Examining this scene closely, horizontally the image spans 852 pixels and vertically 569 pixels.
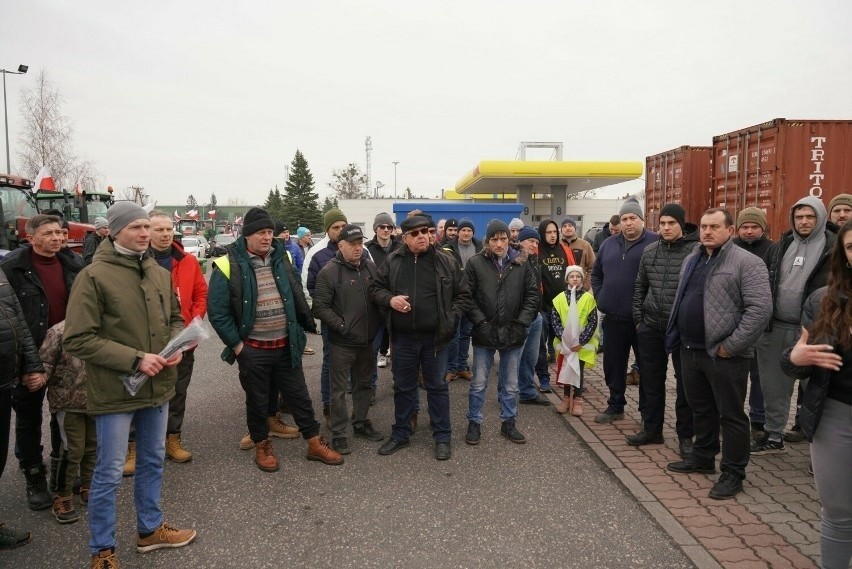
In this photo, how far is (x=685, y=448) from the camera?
4.52 meters

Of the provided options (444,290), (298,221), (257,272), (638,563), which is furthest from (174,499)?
(298,221)

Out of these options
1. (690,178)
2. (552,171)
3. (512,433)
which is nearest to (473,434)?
(512,433)

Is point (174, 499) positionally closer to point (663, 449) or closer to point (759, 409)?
point (663, 449)

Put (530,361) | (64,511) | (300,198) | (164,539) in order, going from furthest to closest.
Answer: (300,198) < (530,361) < (64,511) < (164,539)

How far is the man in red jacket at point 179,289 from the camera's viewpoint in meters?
4.57

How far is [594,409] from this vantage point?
232 inches

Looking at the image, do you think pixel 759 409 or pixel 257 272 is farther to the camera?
pixel 759 409

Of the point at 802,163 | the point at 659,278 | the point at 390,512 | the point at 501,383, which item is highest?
the point at 802,163

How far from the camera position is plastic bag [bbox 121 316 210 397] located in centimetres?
297

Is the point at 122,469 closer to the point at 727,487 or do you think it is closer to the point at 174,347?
the point at 174,347

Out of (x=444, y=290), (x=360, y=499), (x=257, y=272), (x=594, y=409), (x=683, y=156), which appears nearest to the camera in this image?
(x=360, y=499)

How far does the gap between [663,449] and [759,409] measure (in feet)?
3.50

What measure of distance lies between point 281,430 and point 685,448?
3.67 m

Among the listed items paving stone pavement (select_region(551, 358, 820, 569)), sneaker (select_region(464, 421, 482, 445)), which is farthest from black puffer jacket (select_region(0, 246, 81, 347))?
paving stone pavement (select_region(551, 358, 820, 569))
